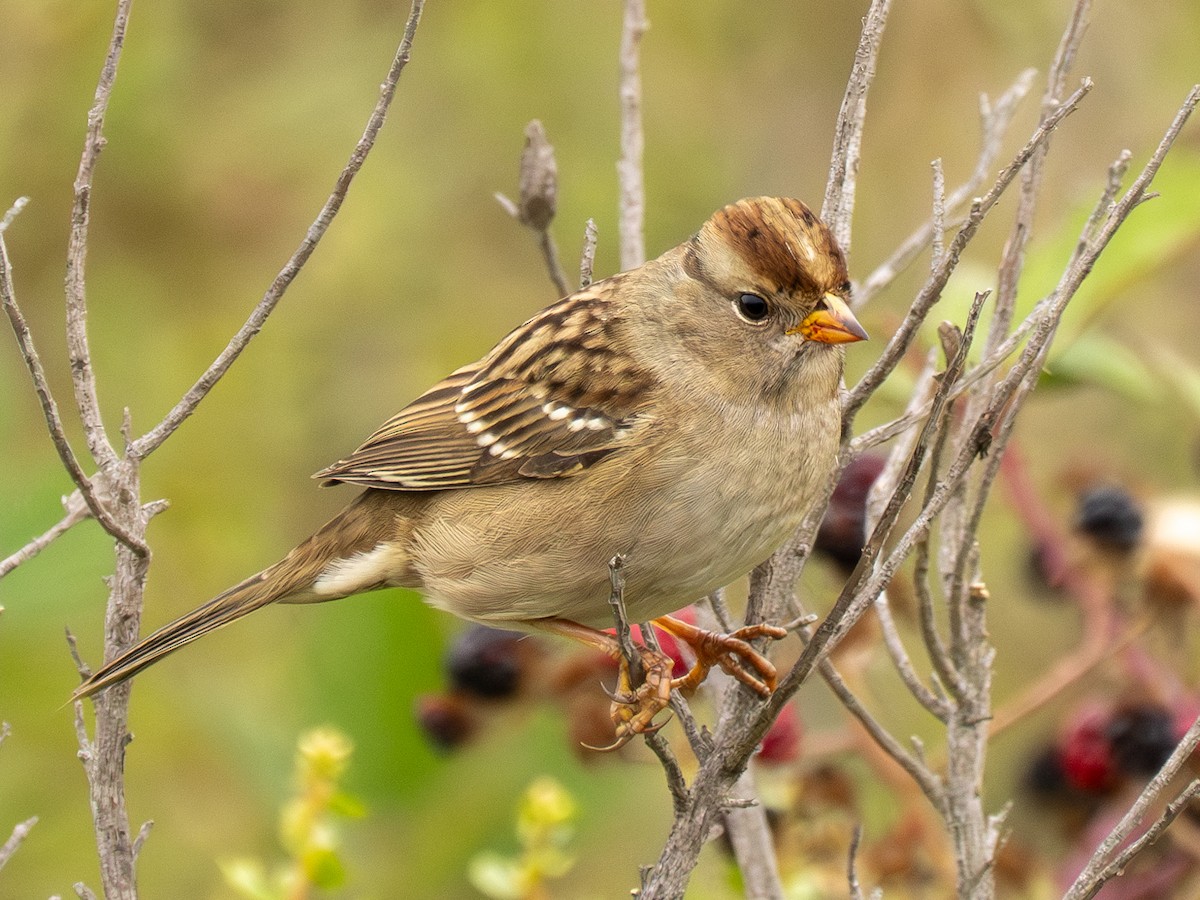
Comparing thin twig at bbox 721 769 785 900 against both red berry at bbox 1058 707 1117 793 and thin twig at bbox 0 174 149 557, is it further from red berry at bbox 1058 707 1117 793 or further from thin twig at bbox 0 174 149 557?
thin twig at bbox 0 174 149 557

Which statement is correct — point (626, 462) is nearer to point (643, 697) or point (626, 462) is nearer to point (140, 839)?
point (643, 697)

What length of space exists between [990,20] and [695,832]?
355cm

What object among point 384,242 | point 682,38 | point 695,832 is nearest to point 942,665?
point 695,832

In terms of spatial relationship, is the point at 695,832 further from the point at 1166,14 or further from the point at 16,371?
the point at 1166,14

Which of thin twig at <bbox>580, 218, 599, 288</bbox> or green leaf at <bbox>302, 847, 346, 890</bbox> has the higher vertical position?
thin twig at <bbox>580, 218, 599, 288</bbox>

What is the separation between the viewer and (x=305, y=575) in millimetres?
3004

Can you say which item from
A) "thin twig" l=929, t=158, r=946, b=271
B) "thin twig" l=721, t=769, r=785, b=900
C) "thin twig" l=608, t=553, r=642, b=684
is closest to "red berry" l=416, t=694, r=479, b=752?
"thin twig" l=721, t=769, r=785, b=900

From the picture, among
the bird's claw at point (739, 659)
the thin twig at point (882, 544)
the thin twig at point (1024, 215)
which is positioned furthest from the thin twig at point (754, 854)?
the thin twig at point (1024, 215)

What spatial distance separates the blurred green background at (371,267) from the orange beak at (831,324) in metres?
1.01

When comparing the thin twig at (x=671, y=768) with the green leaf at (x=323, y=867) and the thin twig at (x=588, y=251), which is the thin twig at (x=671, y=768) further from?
the thin twig at (x=588, y=251)

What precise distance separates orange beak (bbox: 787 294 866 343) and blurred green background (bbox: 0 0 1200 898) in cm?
101

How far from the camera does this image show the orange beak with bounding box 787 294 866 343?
263 centimetres

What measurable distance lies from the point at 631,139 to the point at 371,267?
2.10 metres

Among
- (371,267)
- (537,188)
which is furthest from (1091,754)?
(371,267)
